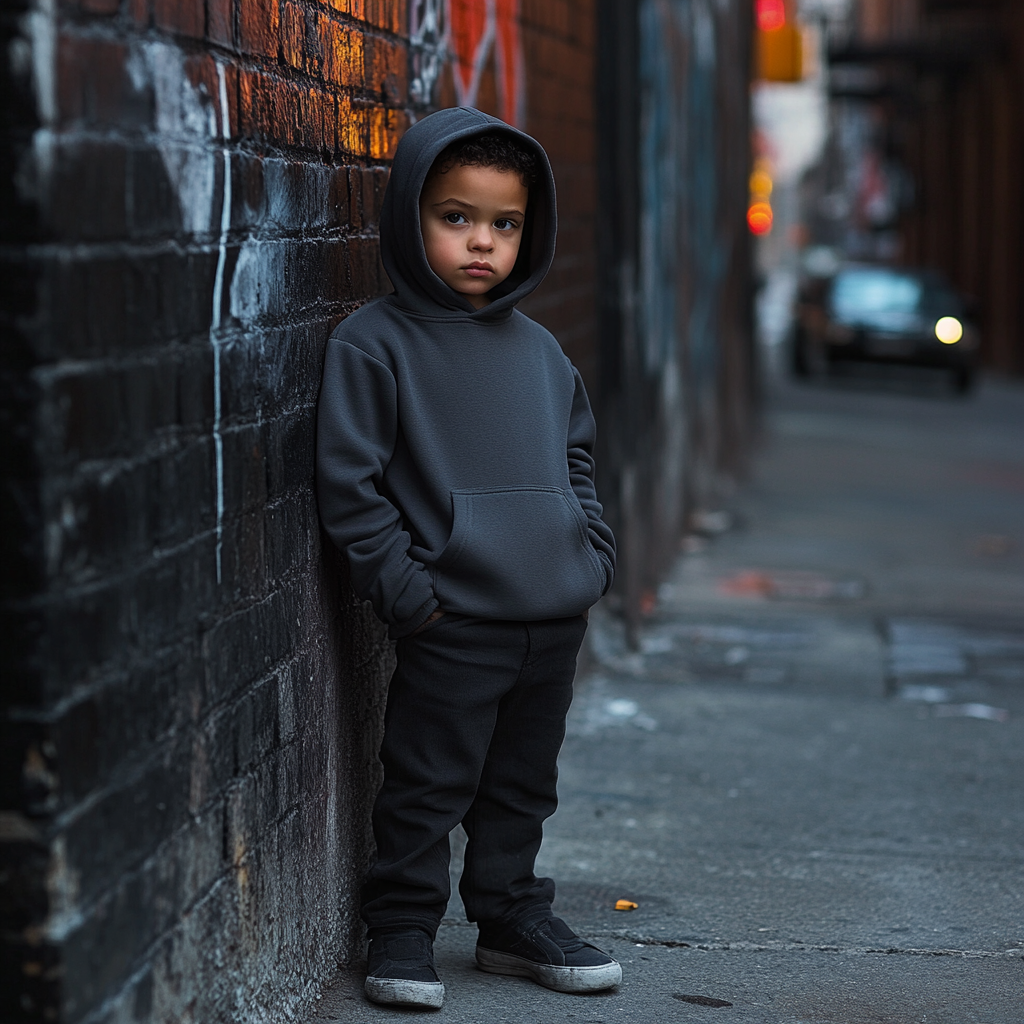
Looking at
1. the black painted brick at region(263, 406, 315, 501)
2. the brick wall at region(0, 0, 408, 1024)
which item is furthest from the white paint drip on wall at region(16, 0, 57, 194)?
the black painted brick at region(263, 406, 315, 501)

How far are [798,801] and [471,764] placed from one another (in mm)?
1868

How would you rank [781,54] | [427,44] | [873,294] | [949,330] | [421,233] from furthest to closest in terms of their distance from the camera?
[873,294], [949,330], [781,54], [427,44], [421,233]

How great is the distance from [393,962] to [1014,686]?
149 inches

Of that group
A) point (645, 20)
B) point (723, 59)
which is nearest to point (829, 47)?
point (723, 59)

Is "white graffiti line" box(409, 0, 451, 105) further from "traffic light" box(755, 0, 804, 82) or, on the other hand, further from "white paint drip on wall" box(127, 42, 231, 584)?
"traffic light" box(755, 0, 804, 82)

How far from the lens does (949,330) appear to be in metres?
21.0

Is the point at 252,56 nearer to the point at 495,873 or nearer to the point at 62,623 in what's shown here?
the point at 62,623

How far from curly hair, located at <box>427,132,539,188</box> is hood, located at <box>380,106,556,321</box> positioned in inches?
1.0

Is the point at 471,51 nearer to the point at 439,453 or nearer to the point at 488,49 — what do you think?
the point at 488,49

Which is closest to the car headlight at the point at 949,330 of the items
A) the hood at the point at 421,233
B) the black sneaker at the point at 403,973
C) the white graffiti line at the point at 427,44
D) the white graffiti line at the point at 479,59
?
the white graffiti line at the point at 479,59

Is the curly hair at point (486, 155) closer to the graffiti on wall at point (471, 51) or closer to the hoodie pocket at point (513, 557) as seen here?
the hoodie pocket at point (513, 557)

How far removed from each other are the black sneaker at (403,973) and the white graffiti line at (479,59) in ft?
7.41

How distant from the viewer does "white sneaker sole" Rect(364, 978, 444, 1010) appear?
299 centimetres

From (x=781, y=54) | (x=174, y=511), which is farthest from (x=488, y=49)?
(x=781, y=54)
